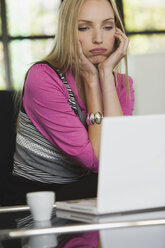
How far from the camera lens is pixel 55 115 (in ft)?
5.88

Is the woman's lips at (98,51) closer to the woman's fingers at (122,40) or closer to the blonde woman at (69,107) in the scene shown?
the blonde woman at (69,107)

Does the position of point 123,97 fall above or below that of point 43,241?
above

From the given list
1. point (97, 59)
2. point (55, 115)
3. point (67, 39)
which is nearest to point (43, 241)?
point (55, 115)

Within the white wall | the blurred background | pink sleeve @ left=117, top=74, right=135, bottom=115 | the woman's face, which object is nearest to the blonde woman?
the woman's face

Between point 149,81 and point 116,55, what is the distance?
1.23m

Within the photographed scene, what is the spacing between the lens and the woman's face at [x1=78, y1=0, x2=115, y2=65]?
74.1 inches

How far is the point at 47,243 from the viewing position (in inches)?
36.7

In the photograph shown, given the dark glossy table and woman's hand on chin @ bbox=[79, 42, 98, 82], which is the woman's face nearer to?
woman's hand on chin @ bbox=[79, 42, 98, 82]

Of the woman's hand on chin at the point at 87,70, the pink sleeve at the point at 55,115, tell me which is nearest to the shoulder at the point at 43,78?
the pink sleeve at the point at 55,115

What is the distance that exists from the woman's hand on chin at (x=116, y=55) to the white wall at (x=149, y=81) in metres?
1.15

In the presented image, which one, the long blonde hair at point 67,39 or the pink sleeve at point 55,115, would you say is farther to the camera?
the long blonde hair at point 67,39

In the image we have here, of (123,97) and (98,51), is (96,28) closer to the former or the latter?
(98,51)

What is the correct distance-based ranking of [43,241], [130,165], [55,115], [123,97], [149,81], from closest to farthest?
[43,241]
[130,165]
[55,115]
[123,97]
[149,81]

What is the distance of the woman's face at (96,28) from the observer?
1.88 m
